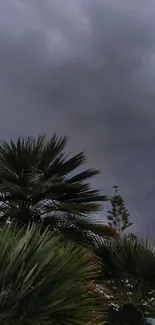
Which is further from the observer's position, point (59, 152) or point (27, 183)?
point (59, 152)

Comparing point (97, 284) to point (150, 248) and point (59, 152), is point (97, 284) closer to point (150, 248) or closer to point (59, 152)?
point (150, 248)

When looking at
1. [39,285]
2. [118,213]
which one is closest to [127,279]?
[39,285]

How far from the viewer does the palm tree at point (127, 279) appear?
7.39m

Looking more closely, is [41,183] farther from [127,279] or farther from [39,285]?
[39,285]

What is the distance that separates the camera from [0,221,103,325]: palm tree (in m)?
4.20

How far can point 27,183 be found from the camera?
798 cm

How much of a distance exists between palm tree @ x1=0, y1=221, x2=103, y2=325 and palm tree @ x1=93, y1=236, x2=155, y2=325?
263cm

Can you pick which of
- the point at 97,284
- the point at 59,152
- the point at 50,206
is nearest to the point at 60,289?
the point at 97,284

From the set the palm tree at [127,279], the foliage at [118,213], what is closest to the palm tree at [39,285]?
the palm tree at [127,279]

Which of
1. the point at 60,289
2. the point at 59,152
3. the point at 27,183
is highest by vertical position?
the point at 59,152

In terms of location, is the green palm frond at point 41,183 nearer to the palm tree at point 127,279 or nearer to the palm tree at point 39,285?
the palm tree at point 127,279

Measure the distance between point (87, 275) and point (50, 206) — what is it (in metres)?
3.00

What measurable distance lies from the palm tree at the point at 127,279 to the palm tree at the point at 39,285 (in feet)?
8.63

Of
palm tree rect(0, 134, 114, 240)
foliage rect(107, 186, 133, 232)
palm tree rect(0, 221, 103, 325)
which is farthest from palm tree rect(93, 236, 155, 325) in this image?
foliage rect(107, 186, 133, 232)
